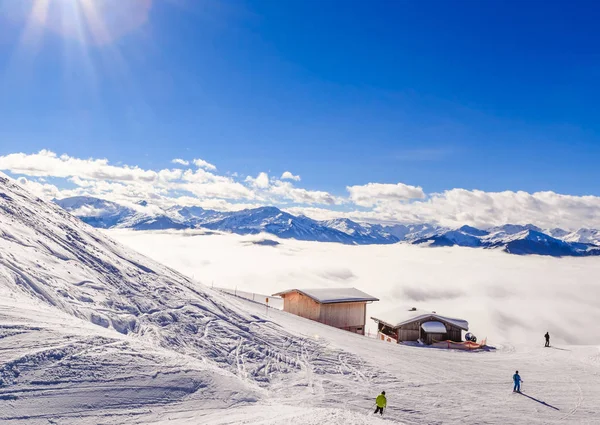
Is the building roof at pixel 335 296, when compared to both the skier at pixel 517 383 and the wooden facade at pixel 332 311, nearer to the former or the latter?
the wooden facade at pixel 332 311

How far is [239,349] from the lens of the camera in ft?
66.9

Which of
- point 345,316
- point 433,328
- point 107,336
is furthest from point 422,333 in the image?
point 107,336

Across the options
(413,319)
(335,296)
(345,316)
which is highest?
(335,296)

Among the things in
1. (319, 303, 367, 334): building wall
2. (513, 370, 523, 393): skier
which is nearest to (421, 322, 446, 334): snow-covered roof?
(319, 303, 367, 334): building wall

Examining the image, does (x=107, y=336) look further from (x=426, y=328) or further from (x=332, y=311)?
(x=426, y=328)

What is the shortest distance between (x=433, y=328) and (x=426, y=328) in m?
0.81

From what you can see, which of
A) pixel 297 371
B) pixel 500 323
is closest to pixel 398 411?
pixel 297 371

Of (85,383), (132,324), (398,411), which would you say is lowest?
(398,411)

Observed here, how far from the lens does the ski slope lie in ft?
38.9

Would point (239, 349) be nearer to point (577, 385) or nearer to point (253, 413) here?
point (253, 413)

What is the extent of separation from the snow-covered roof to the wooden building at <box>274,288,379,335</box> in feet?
19.5

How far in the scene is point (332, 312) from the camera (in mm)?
40812

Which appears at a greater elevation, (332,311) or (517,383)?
(332,311)

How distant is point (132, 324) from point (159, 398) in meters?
7.37
